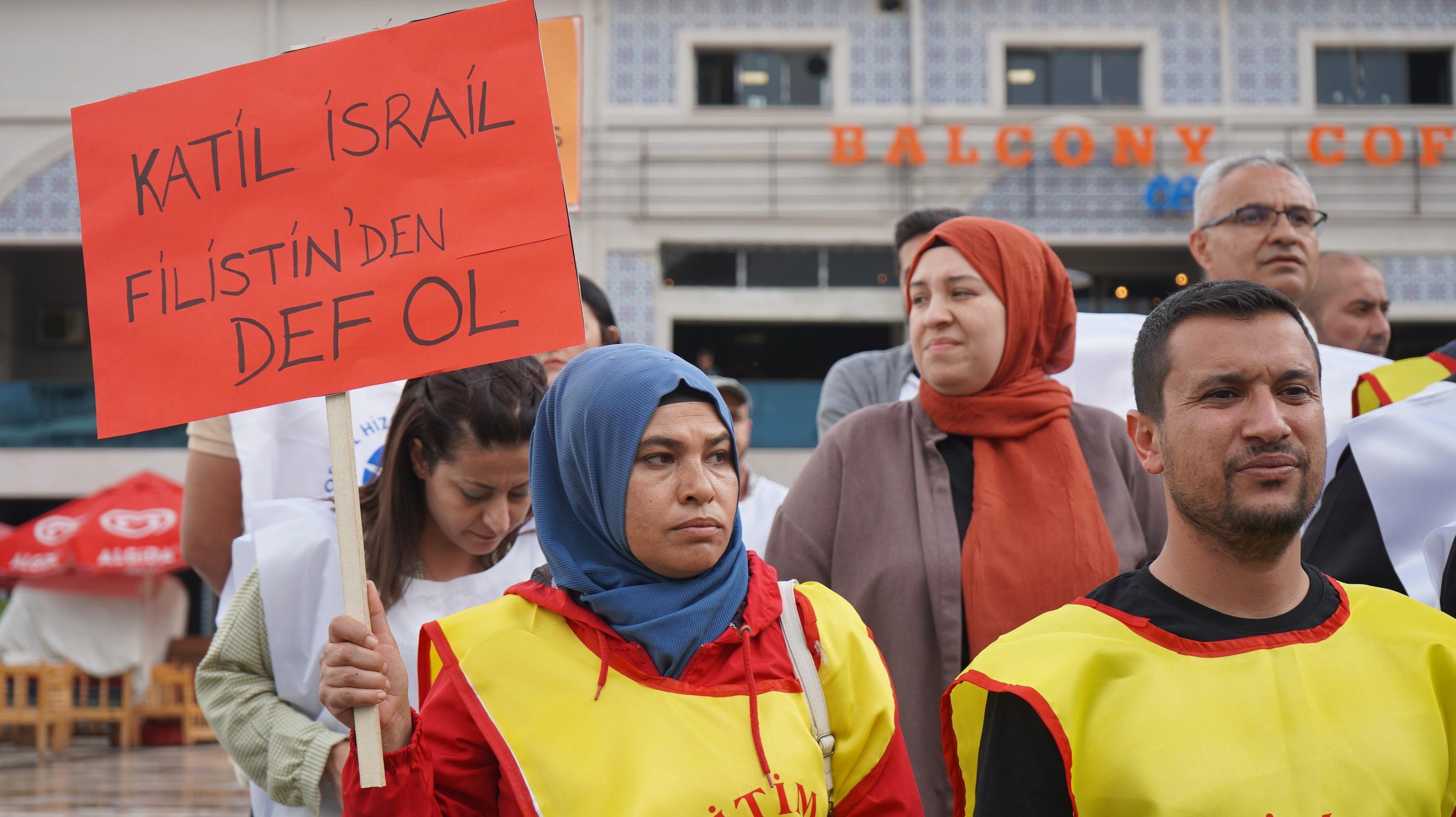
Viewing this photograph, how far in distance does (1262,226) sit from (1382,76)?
14.0m

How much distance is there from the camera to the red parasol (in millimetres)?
11805

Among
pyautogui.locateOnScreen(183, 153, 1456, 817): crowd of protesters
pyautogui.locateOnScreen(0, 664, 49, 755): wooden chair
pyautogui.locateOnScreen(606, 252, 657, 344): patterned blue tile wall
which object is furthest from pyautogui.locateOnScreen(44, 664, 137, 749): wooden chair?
pyautogui.locateOnScreen(183, 153, 1456, 817): crowd of protesters

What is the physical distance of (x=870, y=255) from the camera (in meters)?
15.2

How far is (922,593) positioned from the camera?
241 cm

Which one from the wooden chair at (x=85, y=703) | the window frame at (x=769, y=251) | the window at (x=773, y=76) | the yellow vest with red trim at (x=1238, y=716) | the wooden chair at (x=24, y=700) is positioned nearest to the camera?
the yellow vest with red trim at (x=1238, y=716)

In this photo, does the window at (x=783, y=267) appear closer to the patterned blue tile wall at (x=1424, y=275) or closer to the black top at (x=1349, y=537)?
the patterned blue tile wall at (x=1424, y=275)

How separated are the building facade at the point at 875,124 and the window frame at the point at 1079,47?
1.3 inches

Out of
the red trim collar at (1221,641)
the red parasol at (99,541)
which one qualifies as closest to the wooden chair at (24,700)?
the red parasol at (99,541)

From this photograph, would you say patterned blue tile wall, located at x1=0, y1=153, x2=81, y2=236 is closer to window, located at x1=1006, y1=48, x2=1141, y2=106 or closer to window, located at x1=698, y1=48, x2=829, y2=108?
window, located at x1=698, y1=48, x2=829, y2=108

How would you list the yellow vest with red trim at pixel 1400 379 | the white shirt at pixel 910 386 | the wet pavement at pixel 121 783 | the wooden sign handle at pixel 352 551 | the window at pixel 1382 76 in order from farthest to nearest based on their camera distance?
the window at pixel 1382 76 < the wet pavement at pixel 121 783 < the white shirt at pixel 910 386 < the yellow vest with red trim at pixel 1400 379 < the wooden sign handle at pixel 352 551

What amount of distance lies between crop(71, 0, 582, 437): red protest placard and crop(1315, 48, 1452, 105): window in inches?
599

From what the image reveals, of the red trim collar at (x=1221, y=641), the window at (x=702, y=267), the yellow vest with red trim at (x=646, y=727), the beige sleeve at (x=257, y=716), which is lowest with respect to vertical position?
the beige sleeve at (x=257, y=716)

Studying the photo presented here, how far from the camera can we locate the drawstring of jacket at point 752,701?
1823mm

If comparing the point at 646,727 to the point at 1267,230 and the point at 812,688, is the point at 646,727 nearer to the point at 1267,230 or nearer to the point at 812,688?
the point at 812,688
